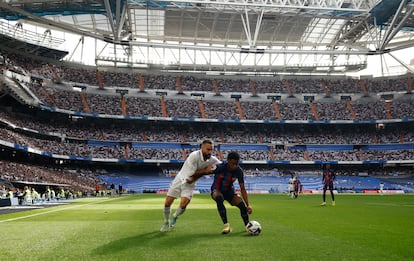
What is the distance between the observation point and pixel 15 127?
5034cm

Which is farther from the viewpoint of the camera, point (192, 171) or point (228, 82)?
point (228, 82)

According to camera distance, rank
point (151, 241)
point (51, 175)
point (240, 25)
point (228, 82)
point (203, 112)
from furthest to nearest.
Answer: point (228, 82)
point (203, 112)
point (240, 25)
point (51, 175)
point (151, 241)

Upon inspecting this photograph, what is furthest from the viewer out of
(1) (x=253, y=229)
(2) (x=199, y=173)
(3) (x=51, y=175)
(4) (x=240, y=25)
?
(4) (x=240, y=25)

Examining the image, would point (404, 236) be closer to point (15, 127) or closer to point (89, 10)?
point (89, 10)

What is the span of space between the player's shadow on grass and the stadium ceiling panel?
3141cm

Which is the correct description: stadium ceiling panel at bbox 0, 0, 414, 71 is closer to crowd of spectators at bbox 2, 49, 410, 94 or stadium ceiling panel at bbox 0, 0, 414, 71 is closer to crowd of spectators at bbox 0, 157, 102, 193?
crowd of spectators at bbox 2, 49, 410, 94

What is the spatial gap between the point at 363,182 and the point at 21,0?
49.7m

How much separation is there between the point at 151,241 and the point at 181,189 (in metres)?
1.71

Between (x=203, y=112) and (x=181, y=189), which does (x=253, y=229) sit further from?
(x=203, y=112)

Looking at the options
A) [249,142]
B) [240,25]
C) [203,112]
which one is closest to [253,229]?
[240,25]

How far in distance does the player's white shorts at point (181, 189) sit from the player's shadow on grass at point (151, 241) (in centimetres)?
83

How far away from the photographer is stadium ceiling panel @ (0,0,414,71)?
142ft

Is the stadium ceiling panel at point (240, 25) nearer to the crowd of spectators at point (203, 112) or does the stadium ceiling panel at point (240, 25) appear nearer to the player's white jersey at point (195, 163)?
the crowd of spectators at point (203, 112)

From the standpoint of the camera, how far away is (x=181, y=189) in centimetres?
890
